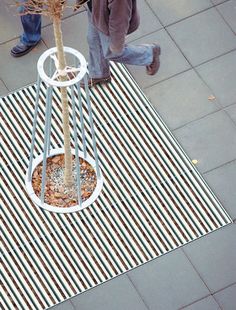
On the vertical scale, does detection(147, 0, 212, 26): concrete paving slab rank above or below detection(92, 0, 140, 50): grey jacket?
above

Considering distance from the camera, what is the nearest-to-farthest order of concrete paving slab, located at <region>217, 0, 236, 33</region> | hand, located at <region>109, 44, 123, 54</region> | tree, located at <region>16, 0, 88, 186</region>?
tree, located at <region>16, 0, 88, 186</region>, hand, located at <region>109, 44, 123, 54</region>, concrete paving slab, located at <region>217, 0, 236, 33</region>

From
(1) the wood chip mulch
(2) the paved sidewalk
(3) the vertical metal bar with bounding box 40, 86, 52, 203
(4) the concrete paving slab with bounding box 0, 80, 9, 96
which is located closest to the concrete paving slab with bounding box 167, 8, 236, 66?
(2) the paved sidewalk

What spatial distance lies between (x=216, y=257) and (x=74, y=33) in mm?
2559

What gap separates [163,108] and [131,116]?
1.01ft

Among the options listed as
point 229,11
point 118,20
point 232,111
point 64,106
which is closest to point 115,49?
point 118,20

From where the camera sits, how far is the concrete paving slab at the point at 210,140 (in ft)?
22.7

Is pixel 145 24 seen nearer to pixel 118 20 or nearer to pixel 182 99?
pixel 182 99

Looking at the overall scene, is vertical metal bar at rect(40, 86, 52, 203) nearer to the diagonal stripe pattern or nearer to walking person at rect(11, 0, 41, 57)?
the diagonal stripe pattern

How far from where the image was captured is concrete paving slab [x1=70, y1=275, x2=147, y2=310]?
20.5 ft

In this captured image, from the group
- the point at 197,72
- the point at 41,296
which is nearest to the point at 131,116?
the point at 197,72

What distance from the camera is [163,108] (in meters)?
7.14

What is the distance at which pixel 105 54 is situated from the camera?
664 cm

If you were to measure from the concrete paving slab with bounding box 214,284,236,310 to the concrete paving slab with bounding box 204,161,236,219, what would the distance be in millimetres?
654

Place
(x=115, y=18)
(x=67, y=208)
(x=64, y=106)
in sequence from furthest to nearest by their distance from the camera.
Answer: (x=67, y=208) < (x=115, y=18) < (x=64, y=106)
